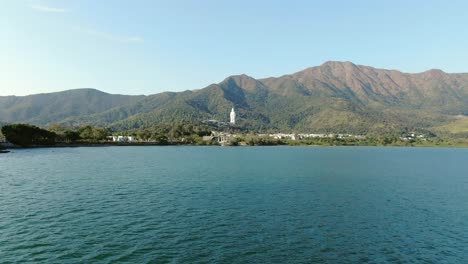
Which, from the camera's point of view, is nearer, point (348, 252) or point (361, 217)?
point (348, 252)

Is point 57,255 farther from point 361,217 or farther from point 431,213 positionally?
point 431,213

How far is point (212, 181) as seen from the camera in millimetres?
76312

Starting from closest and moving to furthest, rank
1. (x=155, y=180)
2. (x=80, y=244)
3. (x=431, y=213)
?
(x=80, y=244) → (x=431, y=213) → (x=155, y=180)

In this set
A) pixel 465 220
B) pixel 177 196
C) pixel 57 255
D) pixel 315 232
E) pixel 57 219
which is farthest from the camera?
pixel 177 196

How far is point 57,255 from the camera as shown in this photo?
28.8m

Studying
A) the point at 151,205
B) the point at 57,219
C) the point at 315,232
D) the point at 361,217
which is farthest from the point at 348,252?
the point at 57,219

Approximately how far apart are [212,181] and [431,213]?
146 ft

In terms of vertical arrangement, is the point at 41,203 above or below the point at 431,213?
above

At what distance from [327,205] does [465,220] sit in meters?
19.1

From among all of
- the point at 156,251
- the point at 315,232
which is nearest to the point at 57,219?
Answer: the point at 156,251

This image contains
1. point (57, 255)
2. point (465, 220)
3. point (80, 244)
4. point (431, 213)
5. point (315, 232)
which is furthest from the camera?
point (431, 213)

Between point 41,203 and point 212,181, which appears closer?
point 41,203

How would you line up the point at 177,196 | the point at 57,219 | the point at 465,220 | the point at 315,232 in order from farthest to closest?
the point at 177,196 → the point at 465,220 → the point at 57,219 → the point at 315,232

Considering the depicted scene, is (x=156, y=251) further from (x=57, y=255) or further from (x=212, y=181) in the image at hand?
(x=212, y=181)
